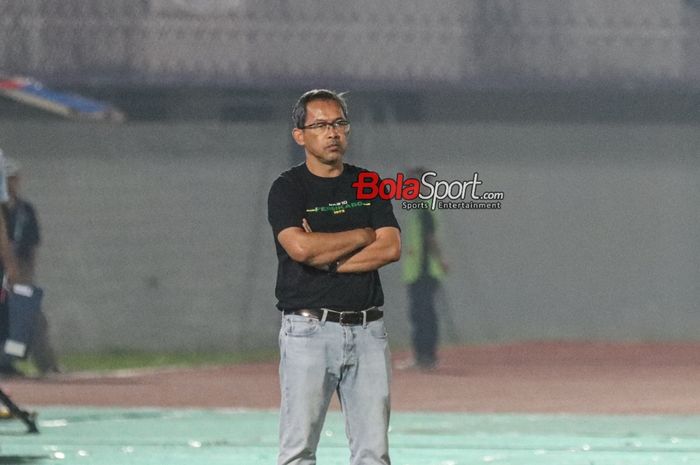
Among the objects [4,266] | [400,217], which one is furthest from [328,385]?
[400,217]

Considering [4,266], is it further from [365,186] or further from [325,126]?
[325,126]

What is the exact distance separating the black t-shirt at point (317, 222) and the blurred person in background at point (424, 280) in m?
10.3

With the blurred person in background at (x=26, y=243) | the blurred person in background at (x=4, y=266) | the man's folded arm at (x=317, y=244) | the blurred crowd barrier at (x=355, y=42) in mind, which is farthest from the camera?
the blurred crowd barrier at (x=355, y=42)

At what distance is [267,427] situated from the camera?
12.8 m

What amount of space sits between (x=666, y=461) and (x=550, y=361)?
29.6ft

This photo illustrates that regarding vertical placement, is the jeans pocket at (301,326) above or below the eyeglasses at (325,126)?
below

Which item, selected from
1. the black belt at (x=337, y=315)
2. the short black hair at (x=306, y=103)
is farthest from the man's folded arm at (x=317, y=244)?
the short black hair at (x=306, y=103)

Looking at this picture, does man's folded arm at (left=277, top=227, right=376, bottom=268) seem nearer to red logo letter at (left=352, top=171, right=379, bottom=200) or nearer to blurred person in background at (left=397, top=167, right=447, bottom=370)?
red logo letter at (left=352, top=171, right=379, bottom=200)

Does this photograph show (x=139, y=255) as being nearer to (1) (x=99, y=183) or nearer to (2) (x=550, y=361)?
(1) (x=99, y=183)

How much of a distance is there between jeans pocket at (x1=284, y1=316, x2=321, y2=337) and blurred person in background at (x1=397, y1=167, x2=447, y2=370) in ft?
34.4

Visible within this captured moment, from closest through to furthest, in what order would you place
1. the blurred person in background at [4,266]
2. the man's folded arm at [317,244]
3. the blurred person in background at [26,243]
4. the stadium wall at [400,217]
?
1. the man's folded arm at [317,244]
2. the blurred person in background at [4,266]
3. the blurred person in background at [26,243]
4. the stadium wall at [400,217]

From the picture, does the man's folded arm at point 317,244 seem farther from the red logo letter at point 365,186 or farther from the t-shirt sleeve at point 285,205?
the red logo letter at point 365,186

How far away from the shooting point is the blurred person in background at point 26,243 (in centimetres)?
1711

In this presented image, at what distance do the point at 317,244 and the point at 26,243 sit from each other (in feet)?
34.7
